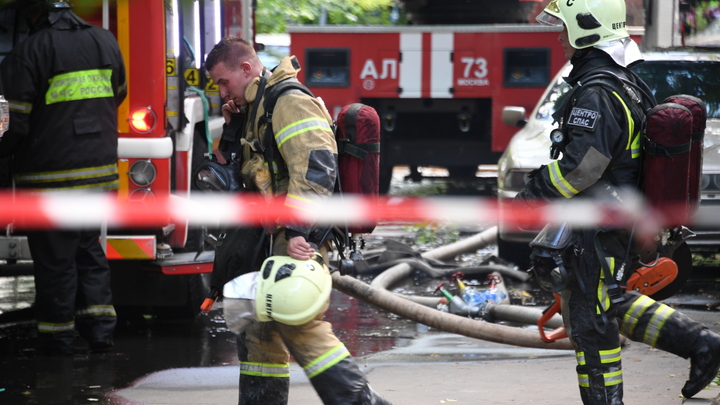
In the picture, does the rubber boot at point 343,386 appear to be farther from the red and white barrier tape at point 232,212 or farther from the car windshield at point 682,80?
the car windshield at point 682,80

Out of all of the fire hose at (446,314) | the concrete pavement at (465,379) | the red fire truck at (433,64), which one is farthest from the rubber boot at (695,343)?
the red fire truck at (433,64)

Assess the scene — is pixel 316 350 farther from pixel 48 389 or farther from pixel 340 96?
pixel 340 96

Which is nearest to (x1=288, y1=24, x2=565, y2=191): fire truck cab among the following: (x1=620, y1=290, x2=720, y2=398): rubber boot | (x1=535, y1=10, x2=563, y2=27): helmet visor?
(x1=535, y1=10, x2=563, y2=27): helmet visor

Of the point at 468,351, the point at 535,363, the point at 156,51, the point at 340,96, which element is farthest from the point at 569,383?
the point at 340,96

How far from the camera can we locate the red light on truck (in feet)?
19.6

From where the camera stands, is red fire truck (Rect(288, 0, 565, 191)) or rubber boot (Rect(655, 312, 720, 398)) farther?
red fire truck (Rect(288, 0, 565, 191))

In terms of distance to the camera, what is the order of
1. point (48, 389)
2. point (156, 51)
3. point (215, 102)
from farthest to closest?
point (215, 102), point (156, 51), point (48, 389)

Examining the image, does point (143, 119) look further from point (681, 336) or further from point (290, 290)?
point (681, 336)

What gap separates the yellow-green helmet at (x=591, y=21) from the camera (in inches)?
163

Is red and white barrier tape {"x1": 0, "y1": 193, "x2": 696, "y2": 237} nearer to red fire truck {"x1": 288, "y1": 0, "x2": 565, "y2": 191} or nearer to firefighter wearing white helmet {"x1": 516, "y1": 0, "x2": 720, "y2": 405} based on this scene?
firefighter wearing white helmet {"x1": 516, "y1": 0, "x2": 720, "y2": 405}

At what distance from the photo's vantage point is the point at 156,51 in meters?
5.95

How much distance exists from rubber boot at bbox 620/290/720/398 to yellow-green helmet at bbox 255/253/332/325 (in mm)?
1369

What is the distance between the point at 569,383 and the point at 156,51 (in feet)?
9.45

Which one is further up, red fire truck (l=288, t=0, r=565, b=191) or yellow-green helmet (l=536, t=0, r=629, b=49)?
yellow-green helmet (l=536, t=0, r=629, b=49)
